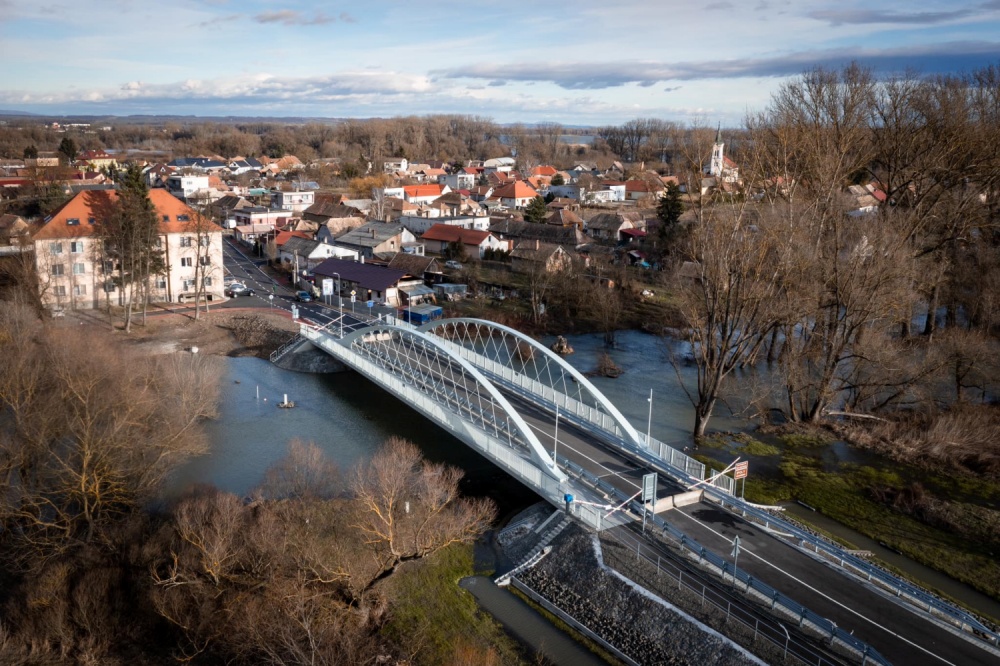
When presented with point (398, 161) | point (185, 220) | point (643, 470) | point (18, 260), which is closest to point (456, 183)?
point (398, 161)

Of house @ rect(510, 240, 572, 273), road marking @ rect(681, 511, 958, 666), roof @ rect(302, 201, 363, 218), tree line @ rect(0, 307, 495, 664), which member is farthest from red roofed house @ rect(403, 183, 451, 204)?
road marking @ rect(681, 511, 958, 666)

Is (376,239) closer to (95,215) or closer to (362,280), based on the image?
(362,280)

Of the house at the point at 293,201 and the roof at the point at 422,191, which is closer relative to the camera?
the house at the point at 293,201

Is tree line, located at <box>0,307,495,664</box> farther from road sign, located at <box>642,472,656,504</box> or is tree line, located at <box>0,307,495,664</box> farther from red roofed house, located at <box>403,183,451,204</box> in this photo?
red roofed house, located at <box>403,183,451,204</box>

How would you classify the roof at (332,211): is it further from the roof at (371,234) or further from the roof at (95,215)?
the roof at (95,215)

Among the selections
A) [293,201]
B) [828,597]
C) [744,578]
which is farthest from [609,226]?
[828,597]

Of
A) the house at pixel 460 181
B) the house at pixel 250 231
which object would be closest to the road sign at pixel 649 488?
the house at pixel 250 231
